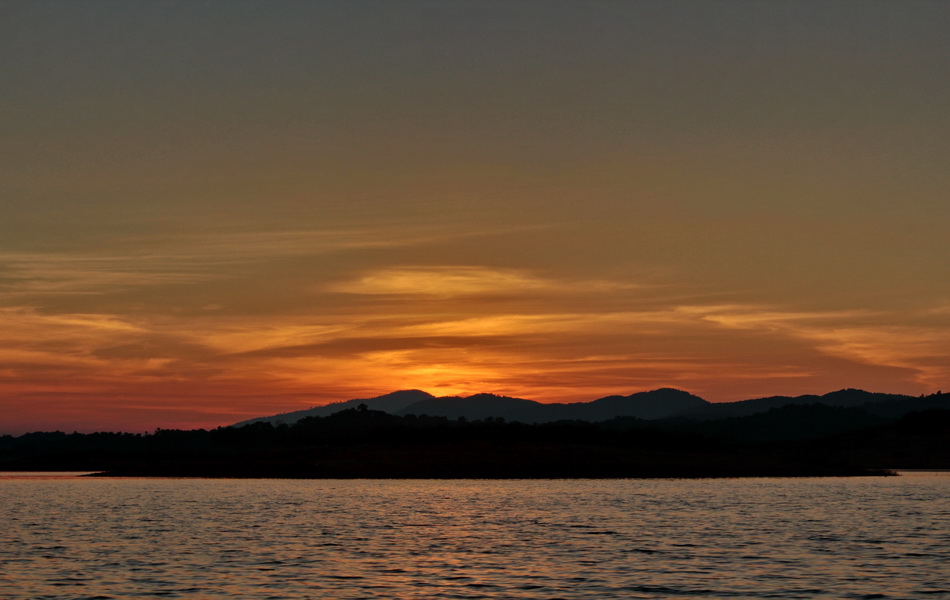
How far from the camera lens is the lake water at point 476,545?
141 ft

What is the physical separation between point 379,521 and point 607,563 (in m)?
28.9

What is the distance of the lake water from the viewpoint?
4303cm

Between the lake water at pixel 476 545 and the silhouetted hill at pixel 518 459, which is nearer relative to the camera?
the lake water at pixel 476 545

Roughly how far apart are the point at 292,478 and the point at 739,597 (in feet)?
391

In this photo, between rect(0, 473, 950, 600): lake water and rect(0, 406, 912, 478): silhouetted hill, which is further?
rect(0, 406, 912, 478): silhouetted hill

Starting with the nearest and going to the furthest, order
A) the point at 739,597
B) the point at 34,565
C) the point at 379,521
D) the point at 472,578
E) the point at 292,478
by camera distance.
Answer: the point at 739,597
the point at 472,578
the point at 34,565
the point at 379,521
the point at 292,478

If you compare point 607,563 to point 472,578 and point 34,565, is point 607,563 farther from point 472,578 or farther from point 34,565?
point 34,565

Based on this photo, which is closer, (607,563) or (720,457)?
(607,563)

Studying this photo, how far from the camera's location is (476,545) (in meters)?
60.0

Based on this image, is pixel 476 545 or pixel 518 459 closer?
pixel 476 545

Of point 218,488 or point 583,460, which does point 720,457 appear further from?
point 218,488

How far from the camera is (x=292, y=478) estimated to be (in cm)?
15288

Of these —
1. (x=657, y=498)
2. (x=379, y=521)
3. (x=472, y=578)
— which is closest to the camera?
(x=472, y=578)

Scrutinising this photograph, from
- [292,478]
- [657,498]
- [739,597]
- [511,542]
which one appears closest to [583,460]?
[292,478]
